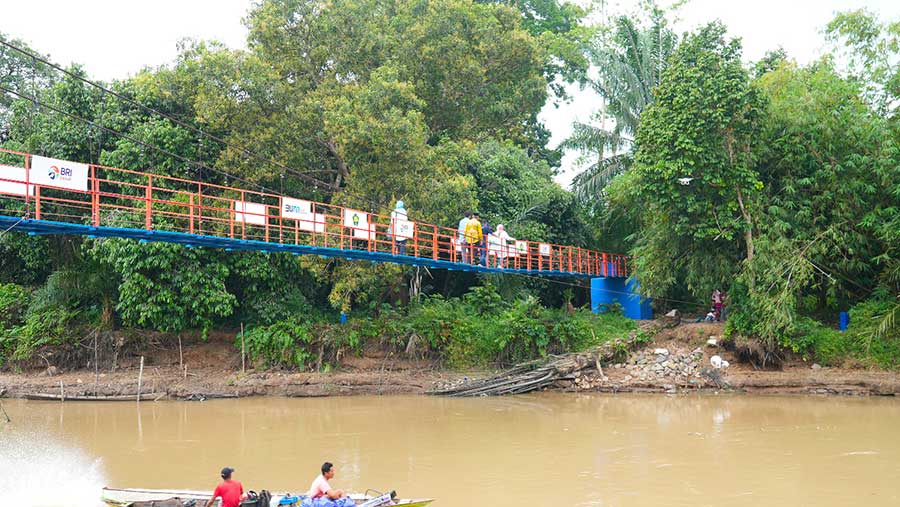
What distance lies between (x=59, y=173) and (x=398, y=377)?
10.2 meters

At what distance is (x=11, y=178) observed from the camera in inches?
458

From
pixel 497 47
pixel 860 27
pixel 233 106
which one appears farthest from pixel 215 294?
pixel 860 27

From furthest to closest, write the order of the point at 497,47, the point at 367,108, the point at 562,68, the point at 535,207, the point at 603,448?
the point at 562,68 → the point at 497,47 → the point at 535,207 → the point at 367,108 → the point at 603,448

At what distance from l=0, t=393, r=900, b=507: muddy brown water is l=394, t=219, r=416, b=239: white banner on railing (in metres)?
3.73

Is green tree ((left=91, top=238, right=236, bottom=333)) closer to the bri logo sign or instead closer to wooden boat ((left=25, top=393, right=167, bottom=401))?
wooden boat ((left=25, top=393, right=167, bottom=401))

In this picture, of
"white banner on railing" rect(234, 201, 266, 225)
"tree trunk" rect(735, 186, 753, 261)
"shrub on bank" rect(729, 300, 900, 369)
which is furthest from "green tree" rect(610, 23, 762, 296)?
"white banner on railing" rect(234, 201, 266, 225)

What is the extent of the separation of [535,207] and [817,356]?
29.3 ft

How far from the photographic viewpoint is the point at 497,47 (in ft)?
84.3

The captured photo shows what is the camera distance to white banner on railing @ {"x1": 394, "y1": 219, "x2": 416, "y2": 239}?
1676 centimetres

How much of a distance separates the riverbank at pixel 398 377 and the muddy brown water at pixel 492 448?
0.64 meters

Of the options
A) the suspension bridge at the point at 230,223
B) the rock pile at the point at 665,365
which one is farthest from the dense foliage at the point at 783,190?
the suspension bridge at the point at 230,223

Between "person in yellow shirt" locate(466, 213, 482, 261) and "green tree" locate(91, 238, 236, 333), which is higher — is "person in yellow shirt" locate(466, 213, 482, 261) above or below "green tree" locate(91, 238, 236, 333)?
above

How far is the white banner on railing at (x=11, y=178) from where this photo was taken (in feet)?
37.2

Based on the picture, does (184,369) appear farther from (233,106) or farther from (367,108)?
(367,108)
